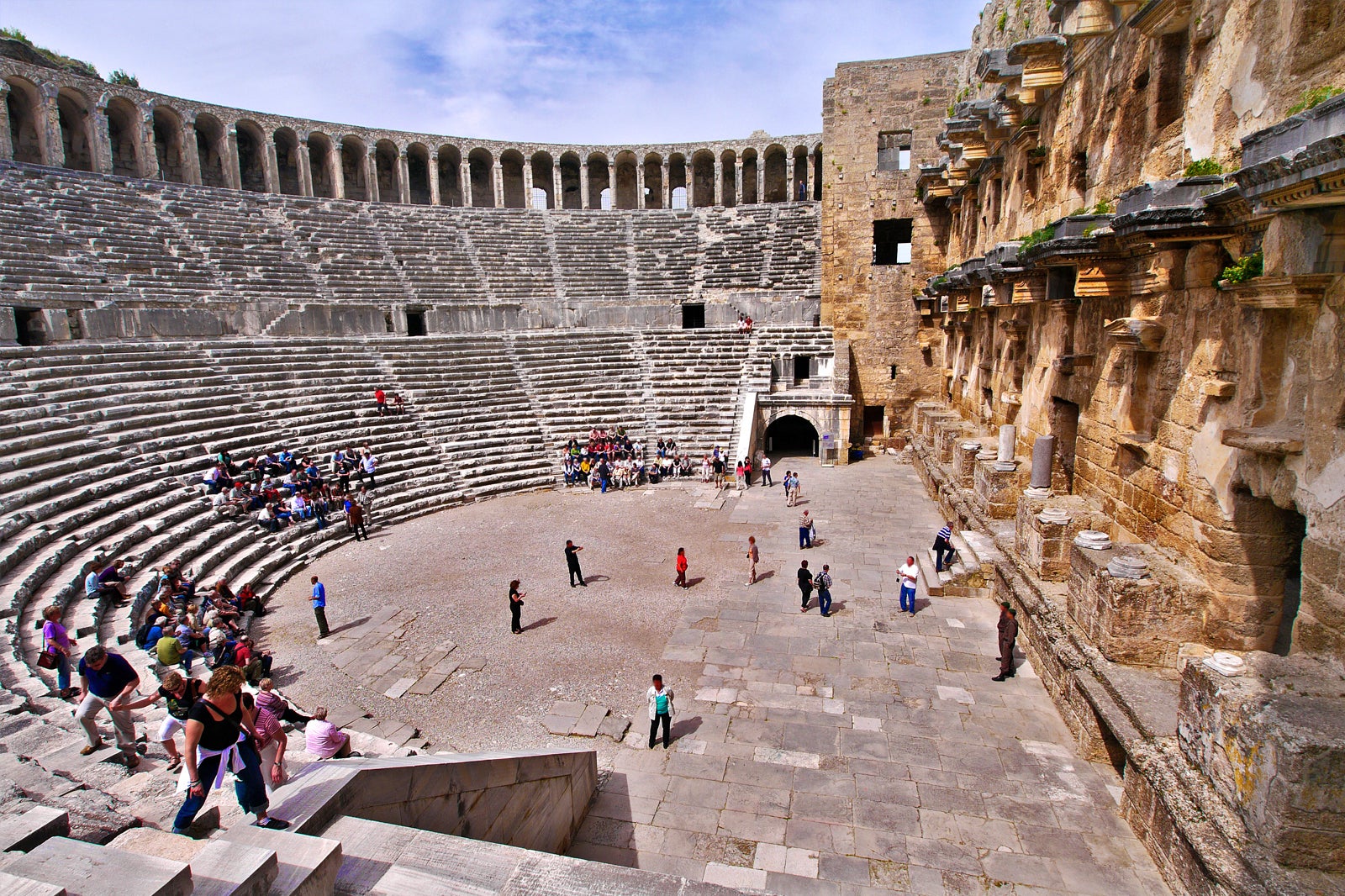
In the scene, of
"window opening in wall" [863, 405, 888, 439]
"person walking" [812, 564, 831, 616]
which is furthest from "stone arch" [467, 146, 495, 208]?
"person walking" [812, 564, 831, 616]

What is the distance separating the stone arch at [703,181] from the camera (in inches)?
1390

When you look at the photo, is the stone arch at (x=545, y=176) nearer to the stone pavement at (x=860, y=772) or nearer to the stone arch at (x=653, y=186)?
the stone arch at (x=653, y=186)

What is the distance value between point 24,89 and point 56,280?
10.7 m

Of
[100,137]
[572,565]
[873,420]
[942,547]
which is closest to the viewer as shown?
[572,565]

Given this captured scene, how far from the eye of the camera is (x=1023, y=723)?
24.9 ft

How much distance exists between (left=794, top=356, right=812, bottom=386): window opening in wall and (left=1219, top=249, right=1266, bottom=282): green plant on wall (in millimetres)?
16002

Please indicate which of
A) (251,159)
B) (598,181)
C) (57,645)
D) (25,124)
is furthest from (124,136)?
(57,645)

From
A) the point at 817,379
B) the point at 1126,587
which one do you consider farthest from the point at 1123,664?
the point at 817,379

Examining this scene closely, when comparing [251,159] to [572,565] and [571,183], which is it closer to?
[571,183]

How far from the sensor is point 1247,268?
574 cm

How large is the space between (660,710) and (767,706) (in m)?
Result: 1.49

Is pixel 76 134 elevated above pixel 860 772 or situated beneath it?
elevated above

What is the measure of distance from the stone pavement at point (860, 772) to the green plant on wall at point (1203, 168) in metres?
5.68

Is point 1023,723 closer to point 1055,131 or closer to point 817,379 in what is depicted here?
point 1055,131
